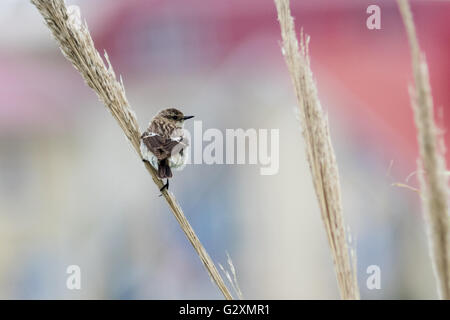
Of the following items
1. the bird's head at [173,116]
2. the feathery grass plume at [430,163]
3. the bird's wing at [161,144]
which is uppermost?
the bird's head at [173,116]

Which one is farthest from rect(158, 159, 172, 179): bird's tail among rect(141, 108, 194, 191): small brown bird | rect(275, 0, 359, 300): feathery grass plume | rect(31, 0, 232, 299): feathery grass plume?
rect(275, 0, 359, 300): feathery grass plume

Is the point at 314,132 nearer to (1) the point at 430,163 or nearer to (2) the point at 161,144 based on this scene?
(1) the point at 430,163

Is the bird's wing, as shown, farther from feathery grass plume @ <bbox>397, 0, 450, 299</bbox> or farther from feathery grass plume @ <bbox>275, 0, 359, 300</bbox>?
feathery grass plume @ <bbox>397, 0, 450, 299</bbox>

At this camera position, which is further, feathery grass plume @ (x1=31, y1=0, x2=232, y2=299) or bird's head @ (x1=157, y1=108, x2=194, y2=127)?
bird's head @ (x1=157, y1=108, x2=194, y2=127)

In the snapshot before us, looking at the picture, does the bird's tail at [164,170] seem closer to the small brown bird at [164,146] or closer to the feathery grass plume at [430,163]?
the small brown bird at [164,146]

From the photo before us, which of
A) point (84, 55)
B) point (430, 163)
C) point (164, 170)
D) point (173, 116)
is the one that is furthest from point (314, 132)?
point (173, 116)

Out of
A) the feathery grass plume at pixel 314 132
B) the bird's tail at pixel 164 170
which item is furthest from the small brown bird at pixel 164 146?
the feathery grass plume at pixel 314 132
